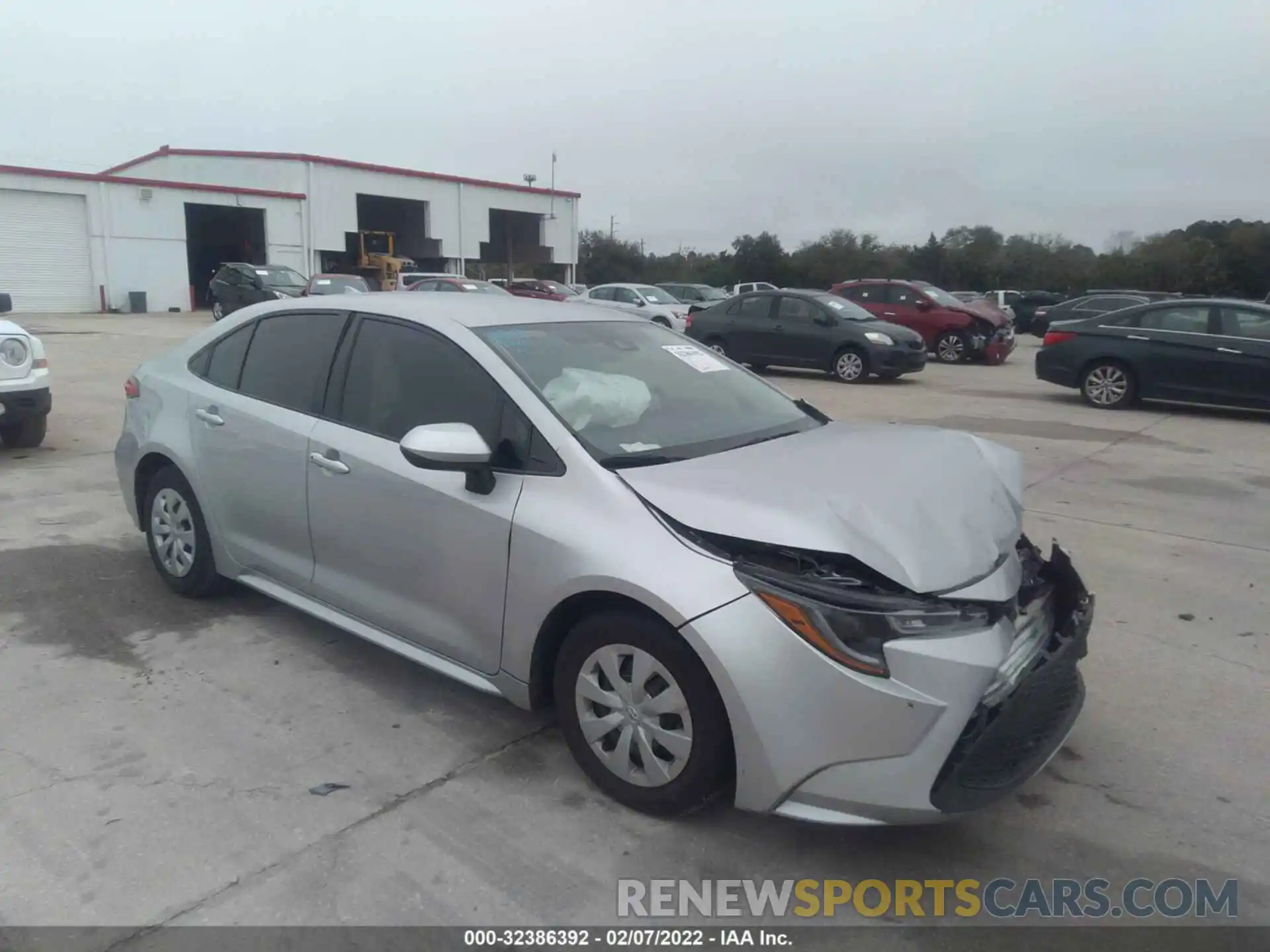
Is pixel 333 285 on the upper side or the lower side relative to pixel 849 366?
upper

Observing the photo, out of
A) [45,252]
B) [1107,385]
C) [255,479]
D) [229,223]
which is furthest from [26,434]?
[229,223]

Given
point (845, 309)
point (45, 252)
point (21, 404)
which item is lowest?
point (21, 404)

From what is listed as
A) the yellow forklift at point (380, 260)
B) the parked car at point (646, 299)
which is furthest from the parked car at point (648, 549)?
the yellow forklift at point (380, 260)

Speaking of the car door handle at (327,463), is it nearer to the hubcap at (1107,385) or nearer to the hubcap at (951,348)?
the hubcap at (1107,385)

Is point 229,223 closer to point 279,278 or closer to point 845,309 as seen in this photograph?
point 279,278

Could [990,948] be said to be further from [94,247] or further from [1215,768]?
[94,247]

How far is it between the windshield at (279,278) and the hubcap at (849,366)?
16183mm

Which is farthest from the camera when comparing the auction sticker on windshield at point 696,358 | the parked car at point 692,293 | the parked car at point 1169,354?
the parked car at point 692,293

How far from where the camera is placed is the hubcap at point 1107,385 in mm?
12531

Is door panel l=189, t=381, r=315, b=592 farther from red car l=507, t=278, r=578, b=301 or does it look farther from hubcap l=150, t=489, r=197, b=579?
red car l=507, t=278, r=578, b=301

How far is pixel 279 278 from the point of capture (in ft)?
85.6

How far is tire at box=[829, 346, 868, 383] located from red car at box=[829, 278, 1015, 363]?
400 cm

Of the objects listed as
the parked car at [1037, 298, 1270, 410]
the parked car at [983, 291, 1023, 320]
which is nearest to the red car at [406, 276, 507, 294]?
the parked car at [1037, 298, 1270, 410]

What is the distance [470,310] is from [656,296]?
22.5m
